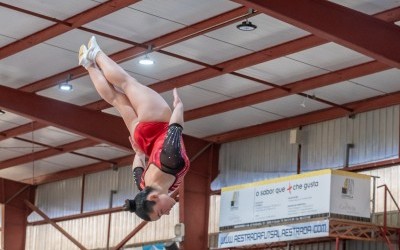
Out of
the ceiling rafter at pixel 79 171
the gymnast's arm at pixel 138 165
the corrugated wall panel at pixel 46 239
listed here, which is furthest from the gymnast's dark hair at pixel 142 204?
the corrugated wall panel at pixel 46 239

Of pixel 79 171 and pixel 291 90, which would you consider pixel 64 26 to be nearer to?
pixel 291 90

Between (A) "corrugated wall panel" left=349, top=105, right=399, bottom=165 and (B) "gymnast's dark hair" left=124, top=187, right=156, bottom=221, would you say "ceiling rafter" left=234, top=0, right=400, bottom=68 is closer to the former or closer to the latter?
(A) "corrugated wall panel" left=349, top=105, right=399, bottom=165

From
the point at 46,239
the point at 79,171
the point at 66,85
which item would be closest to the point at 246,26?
the point at 66,85

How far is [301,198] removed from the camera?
85.1 feet

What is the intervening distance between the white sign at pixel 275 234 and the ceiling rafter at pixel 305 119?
3.88m

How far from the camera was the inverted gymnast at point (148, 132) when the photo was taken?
11.7 metres

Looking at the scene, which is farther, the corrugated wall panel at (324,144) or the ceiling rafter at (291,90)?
the corrugated wall panel at (324,144)

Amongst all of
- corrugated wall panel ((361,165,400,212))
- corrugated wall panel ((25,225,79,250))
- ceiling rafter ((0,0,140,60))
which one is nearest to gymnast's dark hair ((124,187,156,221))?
ceiling rafter ((0,0,140,60))

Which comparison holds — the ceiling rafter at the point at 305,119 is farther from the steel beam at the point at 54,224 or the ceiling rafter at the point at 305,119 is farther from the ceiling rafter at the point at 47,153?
the steel beam at the point at 54,224

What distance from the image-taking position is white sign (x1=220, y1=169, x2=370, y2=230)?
25.1 meters

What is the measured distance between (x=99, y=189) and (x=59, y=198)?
3.02m

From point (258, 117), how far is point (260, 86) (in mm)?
2828

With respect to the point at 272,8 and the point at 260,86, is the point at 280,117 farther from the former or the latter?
the point at 272,8

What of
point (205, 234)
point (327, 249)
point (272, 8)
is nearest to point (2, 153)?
point (205, 234)
